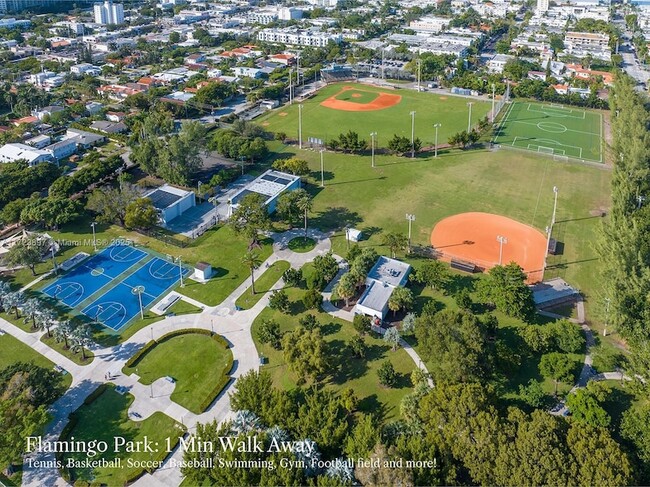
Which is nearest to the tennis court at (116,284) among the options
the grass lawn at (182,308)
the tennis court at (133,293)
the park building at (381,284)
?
Answer: the tennis court at (133,293)

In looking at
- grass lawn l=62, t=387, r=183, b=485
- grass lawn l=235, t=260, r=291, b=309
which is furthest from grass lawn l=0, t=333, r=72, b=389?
grass lawn l=235, t=260, r=291, b=309

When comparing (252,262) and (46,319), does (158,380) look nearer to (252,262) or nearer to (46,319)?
(46,319)

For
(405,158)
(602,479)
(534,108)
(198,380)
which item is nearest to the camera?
(602,479)

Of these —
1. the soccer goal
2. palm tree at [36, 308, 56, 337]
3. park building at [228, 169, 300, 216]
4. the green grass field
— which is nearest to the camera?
palm tree at [36, 308, 56, 337]

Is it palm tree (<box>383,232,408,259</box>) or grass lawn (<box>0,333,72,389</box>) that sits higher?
palm tree (<box>383,232,408,259</box>)

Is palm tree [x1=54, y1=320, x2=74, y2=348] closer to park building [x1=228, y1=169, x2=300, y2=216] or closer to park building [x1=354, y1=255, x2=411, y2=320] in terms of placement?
park building [x1=228, y1=169, x2=300, y2=216]

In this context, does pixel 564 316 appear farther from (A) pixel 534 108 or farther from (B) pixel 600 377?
(A) pixel 534 108

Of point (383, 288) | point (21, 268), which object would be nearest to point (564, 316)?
point (383, 288)
